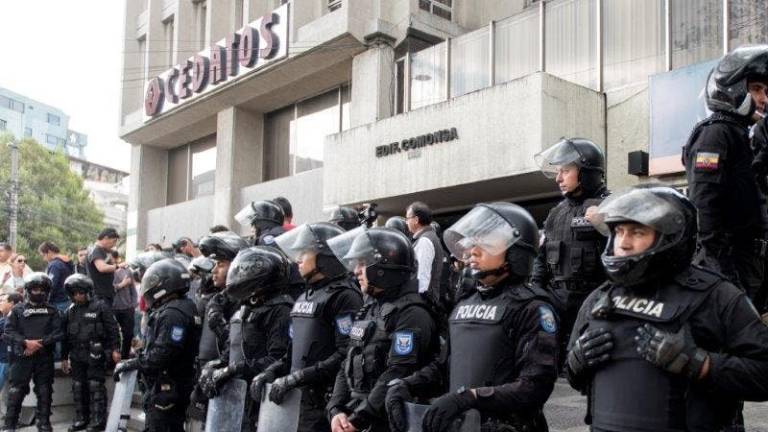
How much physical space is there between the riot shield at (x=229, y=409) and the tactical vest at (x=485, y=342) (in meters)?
2.29

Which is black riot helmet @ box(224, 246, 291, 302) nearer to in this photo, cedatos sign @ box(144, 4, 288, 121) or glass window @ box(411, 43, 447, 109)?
glass window @ box(411, 43, 447, 109)

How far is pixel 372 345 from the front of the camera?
427 cm

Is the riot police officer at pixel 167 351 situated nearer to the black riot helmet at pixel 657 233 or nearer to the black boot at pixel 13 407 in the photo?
the black boot at pixel 13 407

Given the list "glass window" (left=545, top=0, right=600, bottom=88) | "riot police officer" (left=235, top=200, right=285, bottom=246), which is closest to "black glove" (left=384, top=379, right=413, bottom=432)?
"riot police officer" (left=235, top=200, right=285, bottom=246)

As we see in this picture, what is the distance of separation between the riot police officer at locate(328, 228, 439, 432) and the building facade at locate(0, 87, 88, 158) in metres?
71.9

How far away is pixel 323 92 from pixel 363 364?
50.7 ft

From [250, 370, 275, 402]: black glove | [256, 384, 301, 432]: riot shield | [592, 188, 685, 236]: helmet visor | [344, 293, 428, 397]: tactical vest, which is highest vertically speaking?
[592, 188, 685, 236]: helmet visor

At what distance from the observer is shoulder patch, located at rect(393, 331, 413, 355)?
4.12m

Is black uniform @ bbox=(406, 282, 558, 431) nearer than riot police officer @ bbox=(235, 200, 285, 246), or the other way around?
black uniform @ bbox=(406, 282, 558, 431)

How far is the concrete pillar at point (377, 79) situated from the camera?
A: 629 inches

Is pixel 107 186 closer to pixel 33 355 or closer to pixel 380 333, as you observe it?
pixel 33 355

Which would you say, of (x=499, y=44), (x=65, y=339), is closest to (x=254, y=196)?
(x=499, y=44)

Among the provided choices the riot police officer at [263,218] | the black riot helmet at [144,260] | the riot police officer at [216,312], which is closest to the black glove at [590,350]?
the riot police officer at [216,312]

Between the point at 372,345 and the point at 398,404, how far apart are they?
553mm
